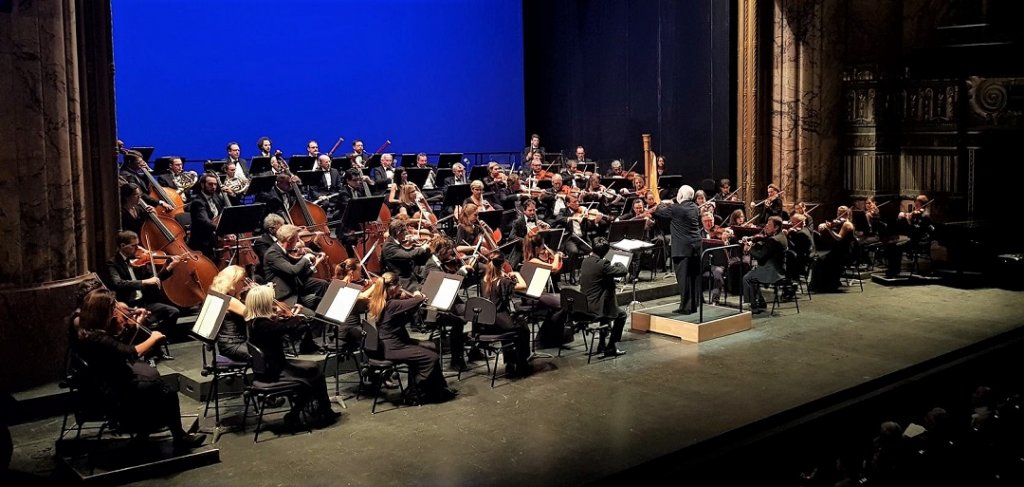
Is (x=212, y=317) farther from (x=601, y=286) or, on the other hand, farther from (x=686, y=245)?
(x=686, y=245)

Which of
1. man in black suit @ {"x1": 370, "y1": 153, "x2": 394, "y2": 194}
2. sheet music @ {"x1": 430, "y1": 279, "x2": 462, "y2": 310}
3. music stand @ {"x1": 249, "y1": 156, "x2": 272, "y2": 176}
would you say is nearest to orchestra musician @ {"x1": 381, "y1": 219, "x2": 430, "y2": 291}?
sheet music @ {"x1": 430, "y1": 279, "x2": 462, "y2": 310}

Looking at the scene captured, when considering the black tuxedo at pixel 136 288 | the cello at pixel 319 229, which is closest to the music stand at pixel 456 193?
the cello at pixel 319 229

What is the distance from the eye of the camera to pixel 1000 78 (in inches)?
576

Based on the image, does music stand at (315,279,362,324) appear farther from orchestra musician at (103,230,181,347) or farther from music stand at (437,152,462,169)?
music stand at (437,152,462,169)

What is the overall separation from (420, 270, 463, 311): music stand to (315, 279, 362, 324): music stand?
905 mm

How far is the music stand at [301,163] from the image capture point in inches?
507

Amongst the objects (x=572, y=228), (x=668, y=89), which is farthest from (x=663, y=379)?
(x=668, y=89)

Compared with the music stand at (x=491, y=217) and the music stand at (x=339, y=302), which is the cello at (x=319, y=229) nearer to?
the music stand at (x=491, y=217)

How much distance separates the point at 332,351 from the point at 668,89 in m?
10.9

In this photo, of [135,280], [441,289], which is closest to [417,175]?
[441,289]

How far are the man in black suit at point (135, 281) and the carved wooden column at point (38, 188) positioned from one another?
267 millimetres

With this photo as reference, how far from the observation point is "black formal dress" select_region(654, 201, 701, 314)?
35.5 feet

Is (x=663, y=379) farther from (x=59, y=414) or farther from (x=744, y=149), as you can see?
(x=744, y=149)

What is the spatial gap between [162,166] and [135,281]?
11.2 feet
